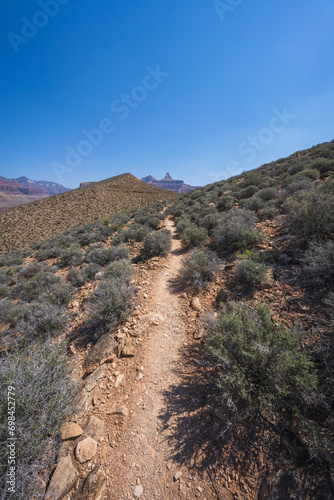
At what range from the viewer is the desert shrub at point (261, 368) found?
6.71 ft

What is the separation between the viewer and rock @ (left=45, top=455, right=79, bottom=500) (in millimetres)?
1935

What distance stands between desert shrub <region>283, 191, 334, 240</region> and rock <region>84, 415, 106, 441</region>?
596cm

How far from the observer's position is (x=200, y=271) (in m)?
5.07

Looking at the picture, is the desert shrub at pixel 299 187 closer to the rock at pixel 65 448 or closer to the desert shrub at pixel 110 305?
the desert shrub at pixel 110 305

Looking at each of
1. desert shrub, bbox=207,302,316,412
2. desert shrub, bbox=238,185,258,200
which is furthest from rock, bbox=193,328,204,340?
desert shrub, bbox=238,185,258,200

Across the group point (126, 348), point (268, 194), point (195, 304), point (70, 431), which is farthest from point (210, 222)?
point (70, 431)

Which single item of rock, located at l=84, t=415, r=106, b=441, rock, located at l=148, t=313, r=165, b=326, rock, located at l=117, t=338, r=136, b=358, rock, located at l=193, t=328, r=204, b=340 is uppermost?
rock, located at l=148, t=313, r=165, b=326

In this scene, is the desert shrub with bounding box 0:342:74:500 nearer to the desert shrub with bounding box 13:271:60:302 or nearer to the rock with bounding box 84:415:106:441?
the rock with bounding box 84:415:106:441

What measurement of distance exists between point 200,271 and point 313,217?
3.33 meters

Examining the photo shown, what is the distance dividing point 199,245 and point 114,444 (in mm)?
6204

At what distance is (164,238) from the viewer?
24.5 feet

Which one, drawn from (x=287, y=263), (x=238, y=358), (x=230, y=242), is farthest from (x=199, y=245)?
(x=238, y=358)

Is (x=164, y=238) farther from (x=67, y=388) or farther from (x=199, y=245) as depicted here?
(x=67, y=388)

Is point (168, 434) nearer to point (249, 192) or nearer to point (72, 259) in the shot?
point (72, 259)
